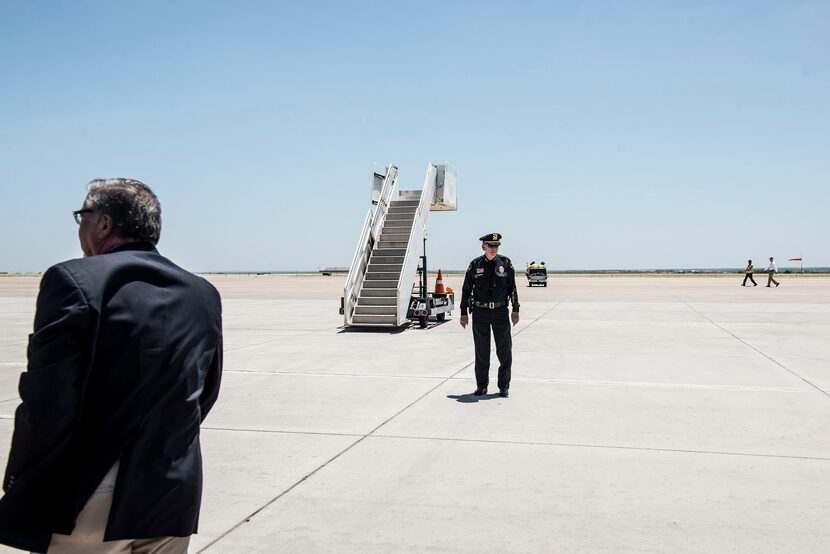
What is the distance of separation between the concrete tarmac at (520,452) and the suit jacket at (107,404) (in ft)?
5.76

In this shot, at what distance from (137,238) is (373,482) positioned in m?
2.88

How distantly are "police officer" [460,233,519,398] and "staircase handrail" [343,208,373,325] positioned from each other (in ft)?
21.2

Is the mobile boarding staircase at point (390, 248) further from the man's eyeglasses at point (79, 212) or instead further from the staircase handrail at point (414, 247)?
the man's eyeglasses at point (79, 212)

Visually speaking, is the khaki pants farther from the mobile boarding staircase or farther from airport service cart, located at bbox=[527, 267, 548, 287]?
airport service cart, located at bbox=[527, 267, 548, 287]

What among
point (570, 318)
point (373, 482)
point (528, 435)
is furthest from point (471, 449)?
point (570, 318)

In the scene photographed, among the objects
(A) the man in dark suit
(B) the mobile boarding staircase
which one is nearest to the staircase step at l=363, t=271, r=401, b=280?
(B) the mobile boarding staircase

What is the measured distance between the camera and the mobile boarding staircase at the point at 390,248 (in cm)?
1460

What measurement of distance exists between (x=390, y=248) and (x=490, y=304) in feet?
28.1

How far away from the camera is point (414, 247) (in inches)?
614

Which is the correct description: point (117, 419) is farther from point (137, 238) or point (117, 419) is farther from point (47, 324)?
point (137, 238)

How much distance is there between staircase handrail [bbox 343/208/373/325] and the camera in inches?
566

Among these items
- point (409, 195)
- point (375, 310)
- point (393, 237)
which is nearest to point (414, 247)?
point (393, 237)

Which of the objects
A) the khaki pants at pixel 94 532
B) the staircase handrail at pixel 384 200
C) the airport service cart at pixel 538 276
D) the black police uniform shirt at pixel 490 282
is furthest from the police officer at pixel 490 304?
the airport service cart at pixel 538 276

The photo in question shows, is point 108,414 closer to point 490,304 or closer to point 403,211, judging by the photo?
point 490,304
